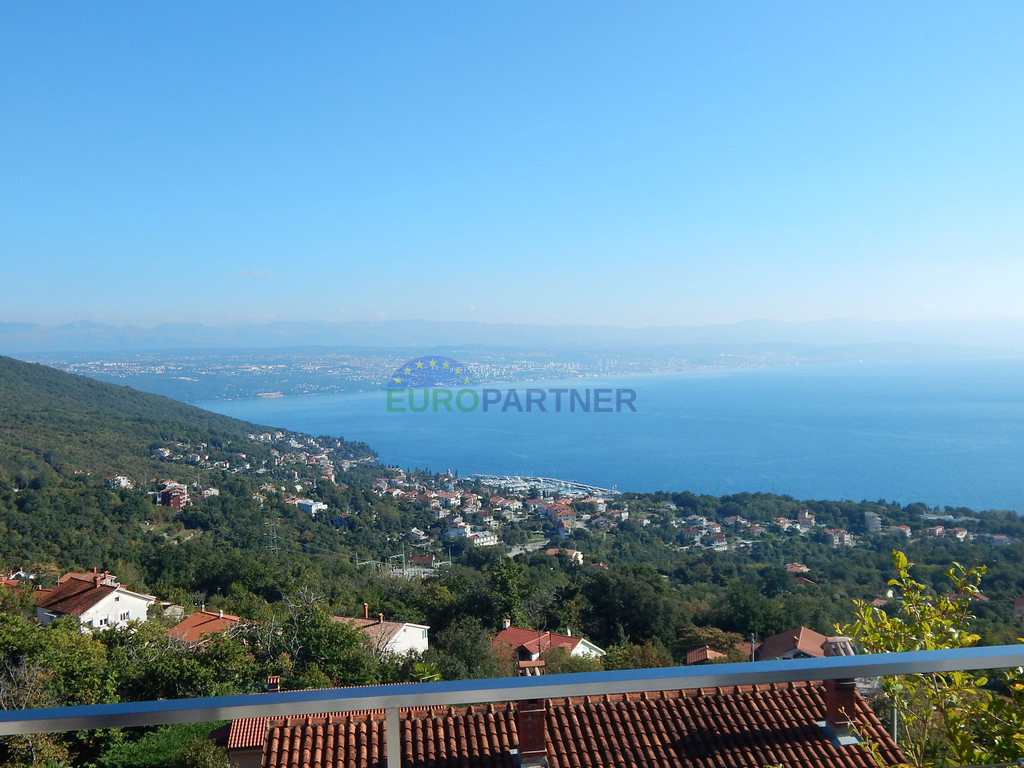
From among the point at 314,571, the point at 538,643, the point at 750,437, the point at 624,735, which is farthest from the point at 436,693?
the point at 750,437

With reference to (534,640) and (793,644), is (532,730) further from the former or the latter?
(534,640)

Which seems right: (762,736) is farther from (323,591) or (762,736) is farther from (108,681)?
(323,591)

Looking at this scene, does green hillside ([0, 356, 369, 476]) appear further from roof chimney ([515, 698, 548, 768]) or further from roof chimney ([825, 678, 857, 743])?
roof chimney ([825, 678, 857, 743])

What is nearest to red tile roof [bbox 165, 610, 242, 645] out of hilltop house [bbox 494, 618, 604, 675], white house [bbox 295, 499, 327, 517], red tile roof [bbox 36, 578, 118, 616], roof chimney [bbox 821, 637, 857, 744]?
red tile roof [bbox 36, 578, 118, 616]

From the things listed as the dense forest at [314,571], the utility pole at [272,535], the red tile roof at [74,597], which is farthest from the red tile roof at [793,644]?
the utility pole at [272,535]

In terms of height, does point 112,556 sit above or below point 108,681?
below

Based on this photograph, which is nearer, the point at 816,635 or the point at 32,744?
the point at 32,744

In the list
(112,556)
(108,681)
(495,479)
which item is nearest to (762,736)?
(108,681)
